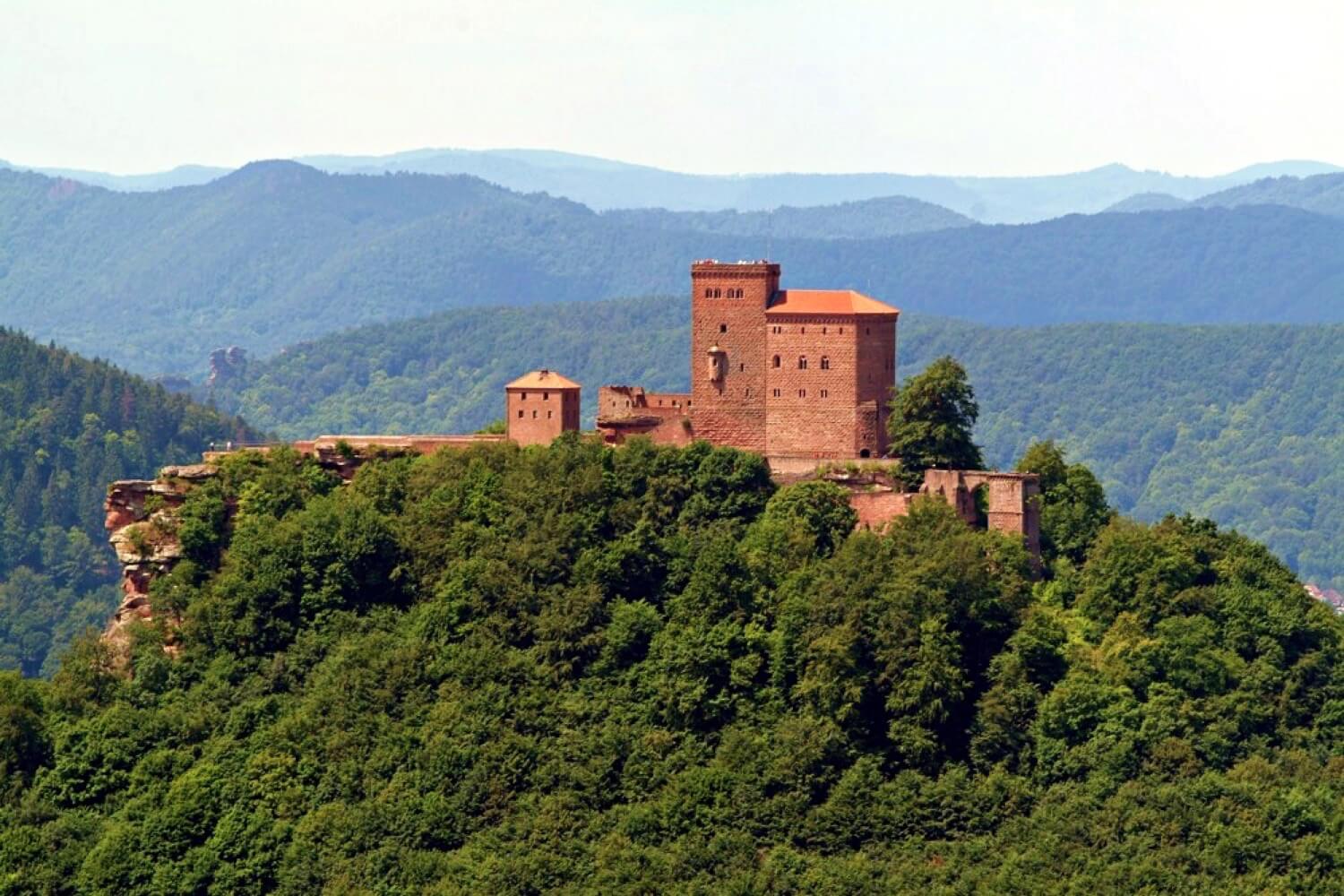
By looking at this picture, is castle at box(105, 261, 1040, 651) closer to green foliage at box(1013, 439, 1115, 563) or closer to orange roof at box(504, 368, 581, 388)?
orange roof at box(504, 368, 581, 388)

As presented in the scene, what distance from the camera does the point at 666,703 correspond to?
7431 centimetres

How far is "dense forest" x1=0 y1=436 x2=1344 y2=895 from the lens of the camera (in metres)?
70.4

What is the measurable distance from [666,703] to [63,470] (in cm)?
11822

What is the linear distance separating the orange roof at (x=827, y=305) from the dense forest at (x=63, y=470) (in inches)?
3341

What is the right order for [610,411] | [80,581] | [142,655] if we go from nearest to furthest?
[142,655] < [610,411] < [80,581]

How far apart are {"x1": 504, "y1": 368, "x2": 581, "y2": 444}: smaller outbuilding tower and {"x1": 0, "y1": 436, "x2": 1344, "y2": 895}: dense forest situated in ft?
4.46

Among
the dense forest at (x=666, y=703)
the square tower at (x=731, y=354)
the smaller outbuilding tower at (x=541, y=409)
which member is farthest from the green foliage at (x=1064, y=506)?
the smaller outbuilding tower at (x=541, y=409)

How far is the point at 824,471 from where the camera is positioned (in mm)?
80625

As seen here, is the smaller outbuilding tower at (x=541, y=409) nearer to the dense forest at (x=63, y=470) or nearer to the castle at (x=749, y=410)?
the castle at (x=749, y=410)

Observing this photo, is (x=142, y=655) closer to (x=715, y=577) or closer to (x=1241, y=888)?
(x=715, y=577)

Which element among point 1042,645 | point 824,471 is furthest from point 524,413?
point 1042,645

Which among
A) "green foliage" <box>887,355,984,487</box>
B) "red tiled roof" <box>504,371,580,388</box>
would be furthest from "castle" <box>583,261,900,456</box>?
"red tiled roof" <box>504,371,580,388</box>

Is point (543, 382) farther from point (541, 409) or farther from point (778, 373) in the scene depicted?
point (778, 373)

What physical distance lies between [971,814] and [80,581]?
4328 inches
